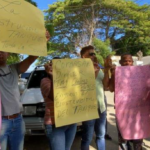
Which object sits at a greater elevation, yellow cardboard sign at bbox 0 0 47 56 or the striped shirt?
yellow cardboard sign at bbox 0 0 47 56

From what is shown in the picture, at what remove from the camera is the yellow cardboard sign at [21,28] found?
6.02ft

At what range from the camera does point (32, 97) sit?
412 centimetres

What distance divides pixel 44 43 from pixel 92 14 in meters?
26.2

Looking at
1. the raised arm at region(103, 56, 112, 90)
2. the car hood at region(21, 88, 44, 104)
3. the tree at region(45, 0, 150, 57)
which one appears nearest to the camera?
the raised arm at region(103, 56, 112, 90)

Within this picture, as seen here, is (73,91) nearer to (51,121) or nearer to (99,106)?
(51,121)

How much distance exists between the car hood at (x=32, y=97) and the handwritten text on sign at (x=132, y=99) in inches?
67.6

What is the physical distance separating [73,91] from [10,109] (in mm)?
683

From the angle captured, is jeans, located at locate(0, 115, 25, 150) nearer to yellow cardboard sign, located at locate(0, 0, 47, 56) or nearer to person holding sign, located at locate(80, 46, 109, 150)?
yellow cardboard sign, located at locate(0, 0, 47, 56)

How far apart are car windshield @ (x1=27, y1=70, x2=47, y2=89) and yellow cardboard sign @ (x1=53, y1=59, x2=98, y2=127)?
2707 millimetres

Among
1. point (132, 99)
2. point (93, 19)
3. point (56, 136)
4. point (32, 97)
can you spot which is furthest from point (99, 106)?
point (93, 19)

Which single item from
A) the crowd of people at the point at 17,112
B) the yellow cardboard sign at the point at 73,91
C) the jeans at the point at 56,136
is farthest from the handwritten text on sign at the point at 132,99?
the jeans at the point at 56,136

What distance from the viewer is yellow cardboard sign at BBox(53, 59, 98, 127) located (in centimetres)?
212

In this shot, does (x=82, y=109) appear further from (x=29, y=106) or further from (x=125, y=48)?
(x=125, y=48)

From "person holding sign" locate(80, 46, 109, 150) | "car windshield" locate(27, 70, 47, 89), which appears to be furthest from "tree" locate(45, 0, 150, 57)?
"person holding sign" locate(80, 46, 109, 150)
